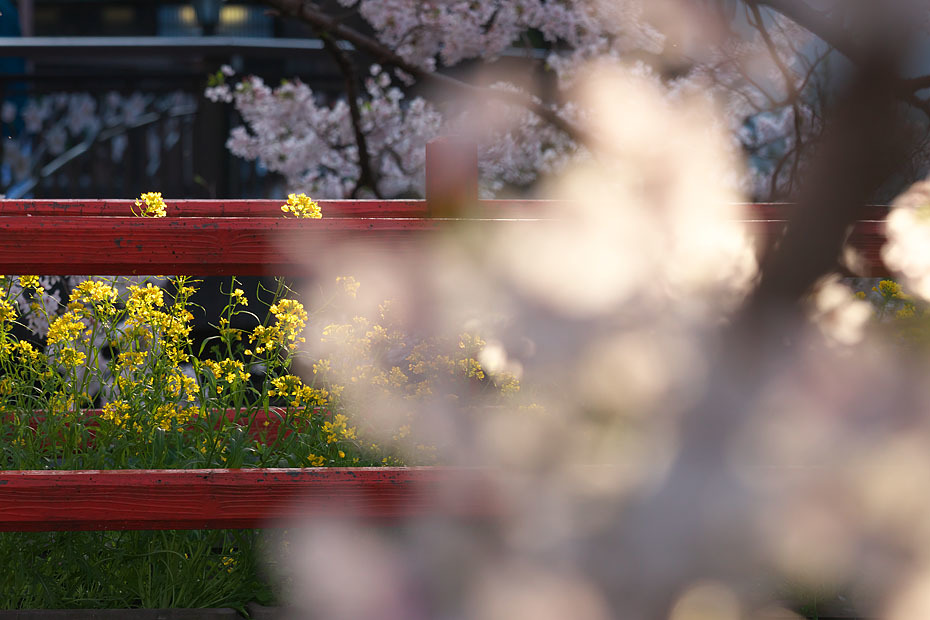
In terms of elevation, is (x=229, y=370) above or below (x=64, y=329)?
below

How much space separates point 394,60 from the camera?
273 inches

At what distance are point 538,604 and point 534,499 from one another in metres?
0.29

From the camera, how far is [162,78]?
7.82 meters

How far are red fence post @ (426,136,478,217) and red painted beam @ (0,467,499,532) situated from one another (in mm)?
→ 1085

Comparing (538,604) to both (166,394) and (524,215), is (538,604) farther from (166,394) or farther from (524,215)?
(524,215)

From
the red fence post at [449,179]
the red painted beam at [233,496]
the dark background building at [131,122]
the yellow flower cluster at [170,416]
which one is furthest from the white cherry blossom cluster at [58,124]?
the red painted beam at [233,496]

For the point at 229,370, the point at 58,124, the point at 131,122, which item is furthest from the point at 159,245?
the point at 58,124

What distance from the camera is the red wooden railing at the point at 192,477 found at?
7.61ft

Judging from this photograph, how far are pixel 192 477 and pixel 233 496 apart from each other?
0.37 ft

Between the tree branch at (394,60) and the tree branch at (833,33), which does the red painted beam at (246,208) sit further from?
the tree branch at (394,60)

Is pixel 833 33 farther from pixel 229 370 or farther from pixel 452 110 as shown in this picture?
pixel 452 110

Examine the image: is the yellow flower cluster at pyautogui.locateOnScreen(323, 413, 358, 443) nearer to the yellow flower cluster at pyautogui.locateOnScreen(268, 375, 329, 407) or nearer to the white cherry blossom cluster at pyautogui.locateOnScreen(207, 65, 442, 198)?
the yellow flower cluster at pyautogui.locateOnScreen(268, 375, 329, 407)

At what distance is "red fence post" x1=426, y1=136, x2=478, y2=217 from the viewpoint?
312 cm

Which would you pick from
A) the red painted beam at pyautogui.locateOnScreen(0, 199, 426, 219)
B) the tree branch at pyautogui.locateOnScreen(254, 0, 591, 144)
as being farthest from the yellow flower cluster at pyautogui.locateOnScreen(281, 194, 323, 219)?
the tree branch at pyautogui.locateOnScreen(254, 0, 591, 144)
